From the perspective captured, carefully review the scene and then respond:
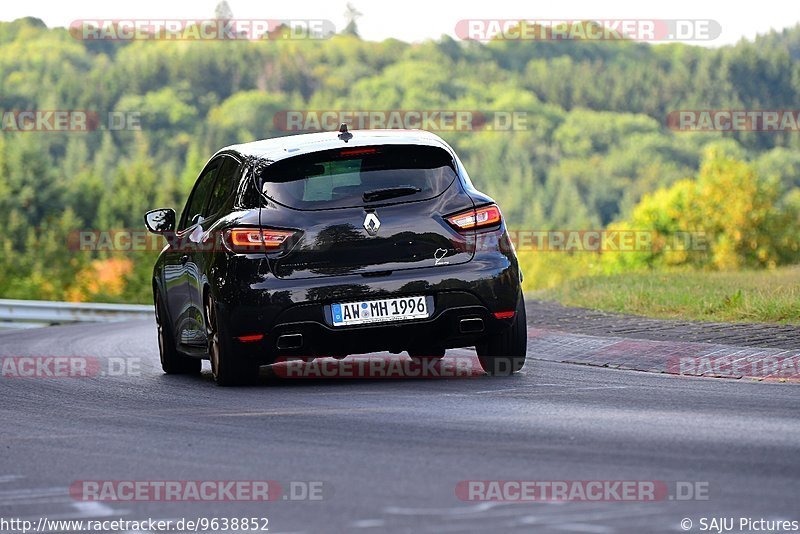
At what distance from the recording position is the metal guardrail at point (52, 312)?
2702 cm

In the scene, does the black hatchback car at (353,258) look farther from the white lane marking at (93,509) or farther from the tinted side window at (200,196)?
the white lane marking at (93,509)

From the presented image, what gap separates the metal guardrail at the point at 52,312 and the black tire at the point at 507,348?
1648 centimetres

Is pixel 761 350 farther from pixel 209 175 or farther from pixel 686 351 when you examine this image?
pixel 209 175

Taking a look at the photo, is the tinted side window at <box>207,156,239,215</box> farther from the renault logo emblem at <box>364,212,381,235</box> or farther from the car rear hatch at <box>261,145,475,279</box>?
the renault logo emblem at <box>364,212,381,235</box>

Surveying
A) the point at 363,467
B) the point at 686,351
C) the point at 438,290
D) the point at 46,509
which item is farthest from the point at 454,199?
the point at 46,509

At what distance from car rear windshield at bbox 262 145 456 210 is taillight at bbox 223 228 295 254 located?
233mm

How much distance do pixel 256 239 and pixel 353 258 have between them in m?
0.67

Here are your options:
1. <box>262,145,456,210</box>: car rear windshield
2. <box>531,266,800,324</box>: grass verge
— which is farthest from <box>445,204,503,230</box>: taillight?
<box>531,266,800,324</box>: grass verge

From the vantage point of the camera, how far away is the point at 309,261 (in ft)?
33.5

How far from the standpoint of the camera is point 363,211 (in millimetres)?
10289

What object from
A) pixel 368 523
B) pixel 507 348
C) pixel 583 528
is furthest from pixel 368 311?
pixel 583 528

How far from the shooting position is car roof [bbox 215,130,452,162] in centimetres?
1063

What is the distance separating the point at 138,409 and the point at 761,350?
4.77 meters

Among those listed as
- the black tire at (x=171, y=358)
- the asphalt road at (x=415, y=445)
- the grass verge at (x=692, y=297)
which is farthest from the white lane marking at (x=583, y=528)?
the grass verge at (x=692, y=297)
